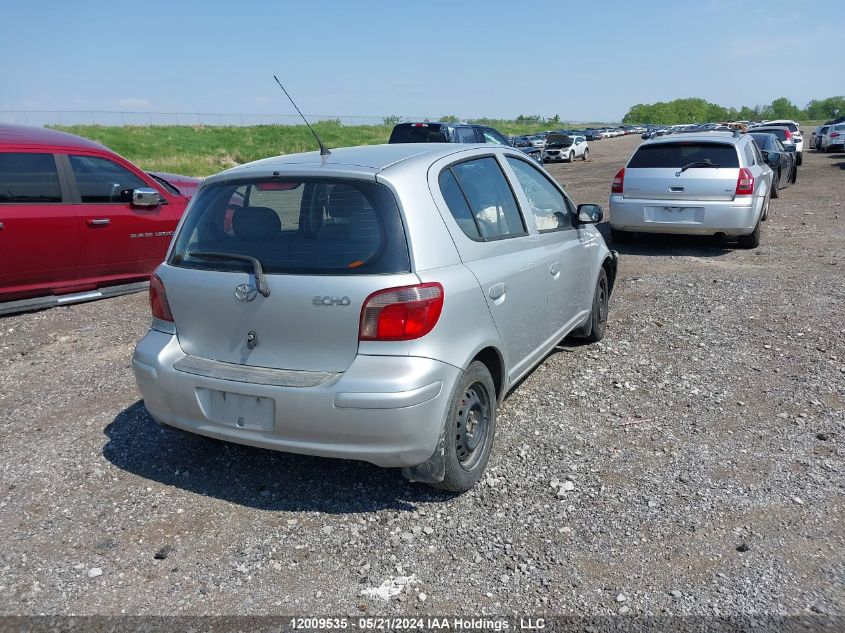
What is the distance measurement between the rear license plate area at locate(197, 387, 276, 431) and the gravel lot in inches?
20.2

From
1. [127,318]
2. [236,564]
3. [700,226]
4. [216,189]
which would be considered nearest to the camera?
[236,564]

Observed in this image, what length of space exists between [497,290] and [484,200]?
60cm

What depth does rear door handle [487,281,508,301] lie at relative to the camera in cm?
392

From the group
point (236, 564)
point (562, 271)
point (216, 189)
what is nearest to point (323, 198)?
point (216, 189)

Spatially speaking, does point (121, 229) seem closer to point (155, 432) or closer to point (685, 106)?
point (155, 432)

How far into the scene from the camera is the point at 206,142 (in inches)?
2296

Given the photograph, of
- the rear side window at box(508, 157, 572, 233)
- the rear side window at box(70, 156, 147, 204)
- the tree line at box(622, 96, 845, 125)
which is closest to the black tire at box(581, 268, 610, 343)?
the rear side window at box(508, 157, 572, 233)

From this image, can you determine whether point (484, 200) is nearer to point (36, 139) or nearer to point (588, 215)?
point (588, 215)

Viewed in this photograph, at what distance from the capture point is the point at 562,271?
16.6 feet

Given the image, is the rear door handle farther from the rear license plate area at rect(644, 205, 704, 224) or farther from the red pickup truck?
the rear license plate area at rect(644, 205, 704, 224)

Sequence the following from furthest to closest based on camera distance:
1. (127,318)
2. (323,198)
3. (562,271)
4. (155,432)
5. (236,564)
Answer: (127,318) < (562,271) < (155,432) < (323,198) < (236,564)

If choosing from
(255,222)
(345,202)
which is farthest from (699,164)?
(255,222)

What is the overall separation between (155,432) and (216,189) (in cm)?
172

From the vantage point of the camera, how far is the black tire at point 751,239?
1029 centimetres
